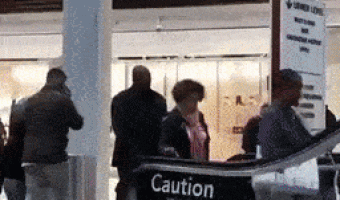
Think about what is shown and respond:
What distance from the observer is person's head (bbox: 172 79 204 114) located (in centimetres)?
260

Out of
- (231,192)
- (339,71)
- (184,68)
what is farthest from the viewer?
(184,68)

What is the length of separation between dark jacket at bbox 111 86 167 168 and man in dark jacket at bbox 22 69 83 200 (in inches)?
12.0

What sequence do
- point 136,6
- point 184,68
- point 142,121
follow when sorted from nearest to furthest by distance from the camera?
point 142,121 < point 136,6 < point 184,68

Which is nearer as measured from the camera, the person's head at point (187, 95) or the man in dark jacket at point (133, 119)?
the person's head at point (187, 95)

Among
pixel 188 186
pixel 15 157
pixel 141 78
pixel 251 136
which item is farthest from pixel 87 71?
pixel 188 186

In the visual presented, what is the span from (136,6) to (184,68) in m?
A: 1.78

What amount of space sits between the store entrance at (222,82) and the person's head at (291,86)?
14.5 ft

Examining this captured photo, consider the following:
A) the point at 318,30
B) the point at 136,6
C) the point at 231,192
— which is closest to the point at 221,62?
the point at 136,6

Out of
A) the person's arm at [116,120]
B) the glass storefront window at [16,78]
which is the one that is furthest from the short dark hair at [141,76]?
the glass storefront window at [16,78]

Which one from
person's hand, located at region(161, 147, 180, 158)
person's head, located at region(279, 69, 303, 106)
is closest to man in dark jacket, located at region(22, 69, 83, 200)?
person's hand, located at region(161, 147, 180, 158)

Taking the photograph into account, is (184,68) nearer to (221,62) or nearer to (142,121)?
(221,62)

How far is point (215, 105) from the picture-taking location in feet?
23.1

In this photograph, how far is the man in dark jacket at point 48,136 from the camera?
292 centimetres

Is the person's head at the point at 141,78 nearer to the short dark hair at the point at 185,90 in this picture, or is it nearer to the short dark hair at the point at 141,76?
the short dark hair at the point at 141,76
